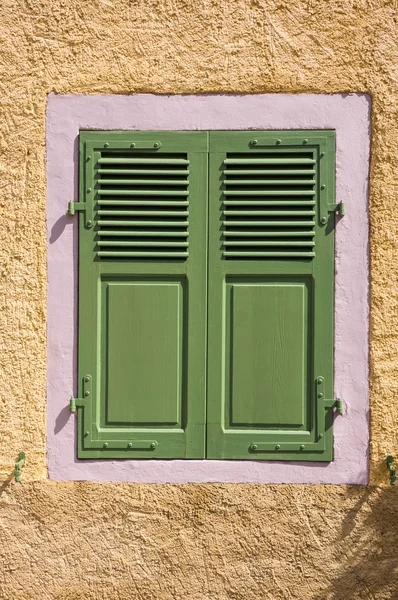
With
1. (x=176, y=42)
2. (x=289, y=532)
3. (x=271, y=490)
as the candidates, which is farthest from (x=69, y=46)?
(x=289, y=532)

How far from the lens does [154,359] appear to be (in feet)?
10.2

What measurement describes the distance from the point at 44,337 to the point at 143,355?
52 centimetres

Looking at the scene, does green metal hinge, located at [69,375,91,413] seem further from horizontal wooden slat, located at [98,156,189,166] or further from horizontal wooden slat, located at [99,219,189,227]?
horizontal wooden slat, located at [98,156,189,166]

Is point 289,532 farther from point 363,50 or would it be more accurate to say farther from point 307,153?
point 363,50

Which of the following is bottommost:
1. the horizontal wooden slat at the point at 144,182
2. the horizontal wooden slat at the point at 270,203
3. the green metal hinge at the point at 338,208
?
the green metal hinge at the point at 338,208

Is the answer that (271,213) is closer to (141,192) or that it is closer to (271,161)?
(271,161)

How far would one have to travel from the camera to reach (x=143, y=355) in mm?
3123

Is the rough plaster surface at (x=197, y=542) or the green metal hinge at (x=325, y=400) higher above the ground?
the green metal hinge at (x=325, y=400)

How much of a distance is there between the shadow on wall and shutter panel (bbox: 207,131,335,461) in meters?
0.35

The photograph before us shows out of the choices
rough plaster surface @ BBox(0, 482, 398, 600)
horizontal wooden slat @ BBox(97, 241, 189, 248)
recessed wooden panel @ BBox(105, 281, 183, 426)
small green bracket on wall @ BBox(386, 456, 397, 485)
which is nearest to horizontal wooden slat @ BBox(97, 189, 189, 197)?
horizontal wooden slat @ BBox(97, 241, 189, 248)

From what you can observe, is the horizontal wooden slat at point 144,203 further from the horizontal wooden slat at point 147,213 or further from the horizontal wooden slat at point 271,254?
the horizontal wooden slat at point 271,254

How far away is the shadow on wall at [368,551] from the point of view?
3.12 metres

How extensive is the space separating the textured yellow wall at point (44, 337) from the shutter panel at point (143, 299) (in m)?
0.24

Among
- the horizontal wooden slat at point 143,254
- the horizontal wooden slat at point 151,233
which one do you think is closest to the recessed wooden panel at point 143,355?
the horizontal wooden slat at point 143,254
